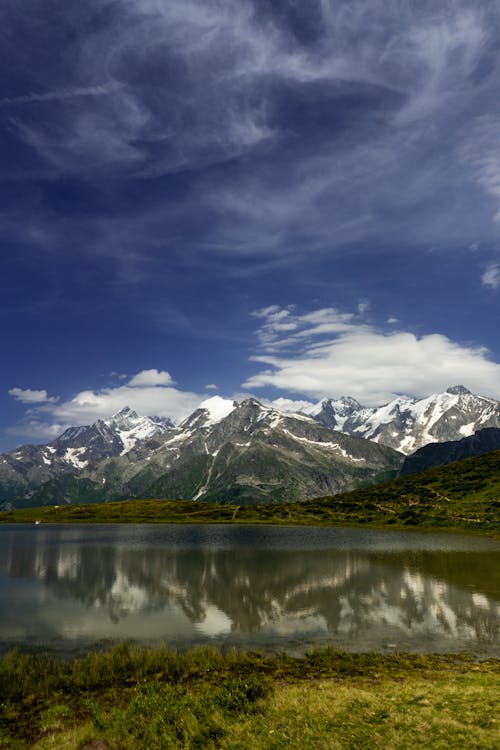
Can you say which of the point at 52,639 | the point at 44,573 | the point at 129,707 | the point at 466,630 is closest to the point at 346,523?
the point at 44,573

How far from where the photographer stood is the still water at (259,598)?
37.3 meters

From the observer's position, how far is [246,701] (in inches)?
902

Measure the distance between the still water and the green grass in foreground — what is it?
14.9ft

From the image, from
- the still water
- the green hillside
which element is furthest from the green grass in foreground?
the green hillside

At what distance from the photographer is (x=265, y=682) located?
86.5 ft

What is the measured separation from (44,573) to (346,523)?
111375 millimetres

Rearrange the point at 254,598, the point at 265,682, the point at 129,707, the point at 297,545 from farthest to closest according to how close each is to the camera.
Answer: the point at 297,545, the point at 254,598, the point at 265,682, the point at 129,707

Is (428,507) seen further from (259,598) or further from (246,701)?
(246,701)

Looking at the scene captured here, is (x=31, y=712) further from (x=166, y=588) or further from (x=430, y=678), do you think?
(x=166, y=588)

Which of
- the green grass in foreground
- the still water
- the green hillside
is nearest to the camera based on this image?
the green grass in foreground

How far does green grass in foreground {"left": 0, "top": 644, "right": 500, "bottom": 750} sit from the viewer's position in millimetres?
19109

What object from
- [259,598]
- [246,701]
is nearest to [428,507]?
[259,598]

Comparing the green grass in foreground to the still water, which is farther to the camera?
the still water

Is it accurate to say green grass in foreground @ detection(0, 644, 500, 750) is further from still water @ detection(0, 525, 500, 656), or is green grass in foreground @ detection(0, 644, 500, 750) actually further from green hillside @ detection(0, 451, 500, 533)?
green hillside @ detection(0, 451, 500, 533)
